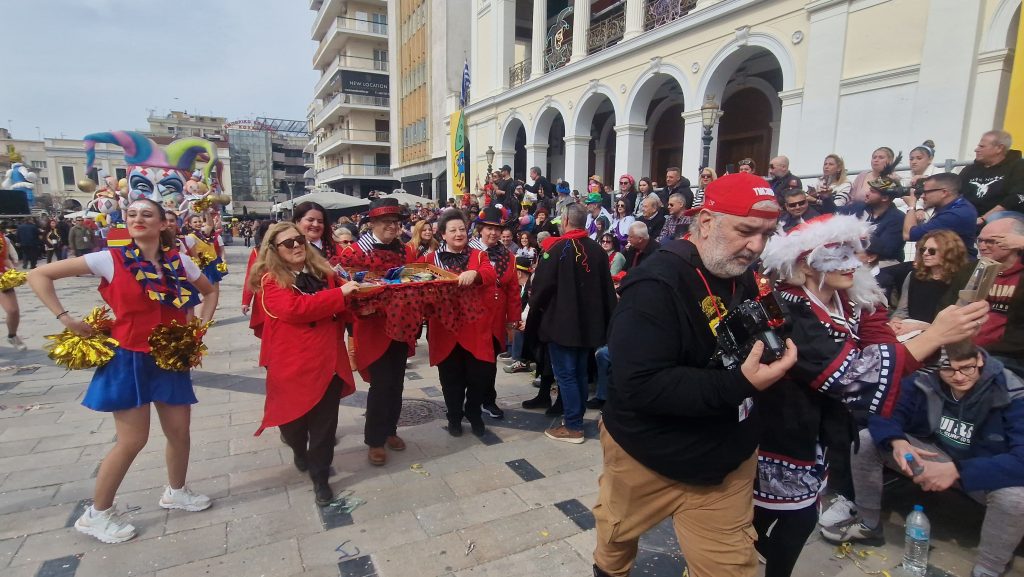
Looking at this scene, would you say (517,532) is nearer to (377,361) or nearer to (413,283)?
(377,361)

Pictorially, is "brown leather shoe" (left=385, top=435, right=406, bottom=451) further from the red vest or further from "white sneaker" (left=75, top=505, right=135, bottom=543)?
the red vest

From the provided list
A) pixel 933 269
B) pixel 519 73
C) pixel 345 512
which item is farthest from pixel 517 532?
pixel 519 73

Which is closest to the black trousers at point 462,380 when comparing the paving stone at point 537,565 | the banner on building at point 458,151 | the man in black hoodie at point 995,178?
the paving stone at point 537,565

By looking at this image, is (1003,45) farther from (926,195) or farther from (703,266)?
(703,266)

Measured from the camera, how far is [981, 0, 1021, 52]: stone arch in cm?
750

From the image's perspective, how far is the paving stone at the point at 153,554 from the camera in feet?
9.26

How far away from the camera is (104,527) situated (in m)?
3.06

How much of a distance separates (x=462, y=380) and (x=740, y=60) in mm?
11356

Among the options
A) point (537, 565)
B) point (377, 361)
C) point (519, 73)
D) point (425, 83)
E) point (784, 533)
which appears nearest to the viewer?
point (784, 533)

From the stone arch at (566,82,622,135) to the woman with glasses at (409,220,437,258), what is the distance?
451 inches

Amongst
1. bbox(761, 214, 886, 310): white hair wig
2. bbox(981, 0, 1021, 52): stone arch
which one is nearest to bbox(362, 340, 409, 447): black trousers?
bbox(761, 214, 886, 310): white hair wig

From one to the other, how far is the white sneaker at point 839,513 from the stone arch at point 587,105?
14263 mm

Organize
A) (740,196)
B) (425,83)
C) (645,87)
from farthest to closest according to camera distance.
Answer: (425,83) < (645,87) < (740,196)

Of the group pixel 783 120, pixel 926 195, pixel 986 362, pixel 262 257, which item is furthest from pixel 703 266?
pixel 783 120
